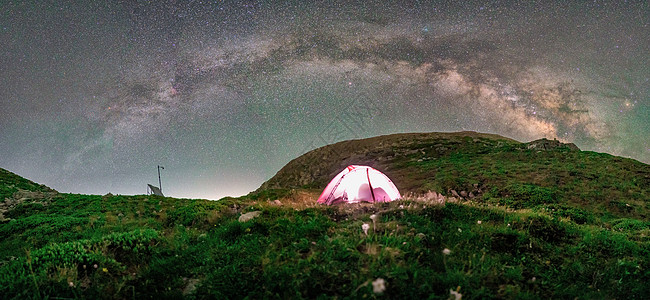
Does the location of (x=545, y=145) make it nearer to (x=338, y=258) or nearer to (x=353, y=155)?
(x=353, y=155)

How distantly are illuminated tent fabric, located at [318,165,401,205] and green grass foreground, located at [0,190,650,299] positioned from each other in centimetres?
627

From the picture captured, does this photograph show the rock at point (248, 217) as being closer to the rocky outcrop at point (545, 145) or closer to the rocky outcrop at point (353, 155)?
the rocky outcrop at point (353, 155)

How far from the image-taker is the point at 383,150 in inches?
1994

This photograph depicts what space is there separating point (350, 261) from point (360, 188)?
998 cm

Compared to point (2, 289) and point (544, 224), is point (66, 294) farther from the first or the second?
point (544, 224)

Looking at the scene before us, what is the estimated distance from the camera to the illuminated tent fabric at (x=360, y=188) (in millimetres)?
14234

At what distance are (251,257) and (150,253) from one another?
2.57m

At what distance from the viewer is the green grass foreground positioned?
157 inches

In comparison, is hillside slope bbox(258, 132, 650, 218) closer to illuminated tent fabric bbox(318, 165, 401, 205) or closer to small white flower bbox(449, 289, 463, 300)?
illuminated tent fabric bbox(318, 165, 401, 205)

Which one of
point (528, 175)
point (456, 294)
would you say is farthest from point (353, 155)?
point (456, 294)

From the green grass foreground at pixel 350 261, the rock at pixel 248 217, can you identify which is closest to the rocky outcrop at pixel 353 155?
the rock at pixel 248 217

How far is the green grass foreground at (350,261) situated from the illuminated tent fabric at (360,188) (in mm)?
6268

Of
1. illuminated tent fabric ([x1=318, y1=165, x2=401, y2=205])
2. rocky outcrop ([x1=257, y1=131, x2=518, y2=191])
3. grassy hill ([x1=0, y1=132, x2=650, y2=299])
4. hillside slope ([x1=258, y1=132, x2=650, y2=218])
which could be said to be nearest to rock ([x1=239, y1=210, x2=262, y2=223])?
grassy hill ([x1=0, y1=132, x2=650, y2=299])

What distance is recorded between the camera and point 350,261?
14.4 ft
